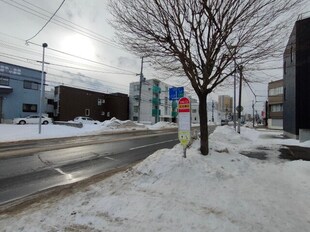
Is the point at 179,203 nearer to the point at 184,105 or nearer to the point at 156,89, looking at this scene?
the point at 184,105

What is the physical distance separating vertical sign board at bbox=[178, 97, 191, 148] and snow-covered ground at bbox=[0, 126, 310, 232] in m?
0.62

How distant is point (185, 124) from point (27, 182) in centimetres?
498

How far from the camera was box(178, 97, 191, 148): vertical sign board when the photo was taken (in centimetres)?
751

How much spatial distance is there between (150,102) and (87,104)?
19847 mm

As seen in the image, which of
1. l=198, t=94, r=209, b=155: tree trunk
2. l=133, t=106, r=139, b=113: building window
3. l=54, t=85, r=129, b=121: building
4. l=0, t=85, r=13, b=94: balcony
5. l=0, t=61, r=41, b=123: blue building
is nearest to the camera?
l=198, t=94, r=209, b=155: tree trunk

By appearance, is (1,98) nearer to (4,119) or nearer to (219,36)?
(4,119)

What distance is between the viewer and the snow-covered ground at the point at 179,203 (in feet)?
12.8

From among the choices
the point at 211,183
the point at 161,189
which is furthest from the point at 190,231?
the point at 211,183

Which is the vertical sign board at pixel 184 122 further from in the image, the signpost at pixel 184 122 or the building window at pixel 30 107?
the building window at pixel 30 107

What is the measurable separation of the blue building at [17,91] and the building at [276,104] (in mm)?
44865

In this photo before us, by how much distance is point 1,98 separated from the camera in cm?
3503

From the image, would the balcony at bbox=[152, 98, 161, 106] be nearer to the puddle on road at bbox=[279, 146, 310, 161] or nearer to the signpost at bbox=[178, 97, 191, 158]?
the puddle on road at bbox=[279, 146, 310, 161]

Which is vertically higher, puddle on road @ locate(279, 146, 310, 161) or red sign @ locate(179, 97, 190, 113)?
red sign @ locate(179, 97, 190, 113)

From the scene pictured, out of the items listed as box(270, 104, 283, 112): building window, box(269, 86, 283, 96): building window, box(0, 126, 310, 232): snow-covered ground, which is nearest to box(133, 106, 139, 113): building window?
box(270, 104, 283, 112): building window
